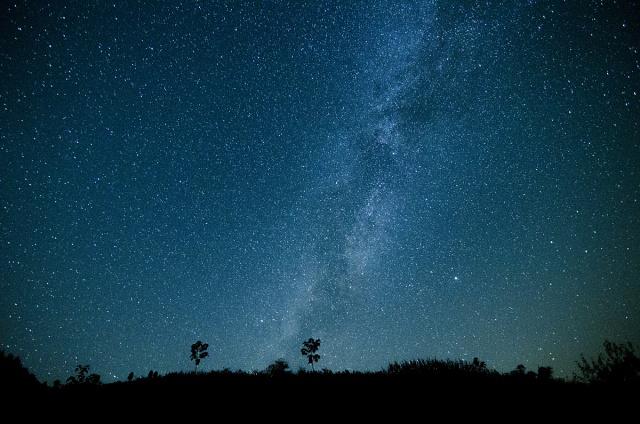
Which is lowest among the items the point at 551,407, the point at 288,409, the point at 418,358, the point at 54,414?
the point at 551,407

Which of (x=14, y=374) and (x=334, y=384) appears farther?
(x=14, y=374)

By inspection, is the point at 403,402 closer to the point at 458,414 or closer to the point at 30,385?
the point at 458,414

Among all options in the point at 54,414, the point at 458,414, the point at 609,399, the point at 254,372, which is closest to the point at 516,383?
the point at 609,399

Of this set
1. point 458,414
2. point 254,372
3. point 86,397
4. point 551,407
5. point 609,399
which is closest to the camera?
point 458,414

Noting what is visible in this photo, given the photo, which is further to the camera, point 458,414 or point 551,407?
point 551,407

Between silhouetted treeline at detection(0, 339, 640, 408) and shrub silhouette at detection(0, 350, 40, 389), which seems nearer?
silhouetted treeline at detection(0, 339, 640, 408)

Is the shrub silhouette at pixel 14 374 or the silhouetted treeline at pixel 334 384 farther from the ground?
the shrub silhouette at pixel 14 374

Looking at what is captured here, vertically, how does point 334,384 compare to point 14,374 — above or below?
below

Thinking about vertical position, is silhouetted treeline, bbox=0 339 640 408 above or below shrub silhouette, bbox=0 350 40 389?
below

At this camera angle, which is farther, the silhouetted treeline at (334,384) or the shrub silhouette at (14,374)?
the shrub silhouette at (14,374)

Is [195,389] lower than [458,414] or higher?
higher

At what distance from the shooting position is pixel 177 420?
25.0 ft

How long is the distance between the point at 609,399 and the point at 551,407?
235 cm

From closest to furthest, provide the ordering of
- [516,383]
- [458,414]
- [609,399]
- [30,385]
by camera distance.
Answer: [458,414], [609,399], [516,383], [30,385]
